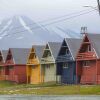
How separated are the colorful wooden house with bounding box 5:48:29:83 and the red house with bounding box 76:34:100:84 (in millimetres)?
19325

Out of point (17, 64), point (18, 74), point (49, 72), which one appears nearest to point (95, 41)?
point (49, 72)

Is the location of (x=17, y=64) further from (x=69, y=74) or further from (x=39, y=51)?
(x=69, y=74)

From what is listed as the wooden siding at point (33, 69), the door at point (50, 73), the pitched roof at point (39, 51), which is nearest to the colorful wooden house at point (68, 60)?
the door at point (50, 73)

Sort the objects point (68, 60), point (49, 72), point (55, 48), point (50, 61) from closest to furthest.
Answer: point (68, 60) < point (50, 61) < point (55, 48) < point (49, 72)

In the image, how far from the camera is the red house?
61375 millimetres

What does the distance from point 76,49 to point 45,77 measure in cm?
1081

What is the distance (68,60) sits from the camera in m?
67.0

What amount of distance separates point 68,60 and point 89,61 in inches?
146

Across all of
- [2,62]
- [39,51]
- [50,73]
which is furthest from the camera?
[2,62]

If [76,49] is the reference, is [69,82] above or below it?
below

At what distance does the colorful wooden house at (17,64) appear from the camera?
83.5 meters

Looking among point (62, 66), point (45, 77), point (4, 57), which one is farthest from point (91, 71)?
point (4, 57)

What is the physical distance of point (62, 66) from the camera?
7112 centimetres

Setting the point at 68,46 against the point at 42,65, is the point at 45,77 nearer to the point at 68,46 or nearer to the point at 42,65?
the point at 42,65
